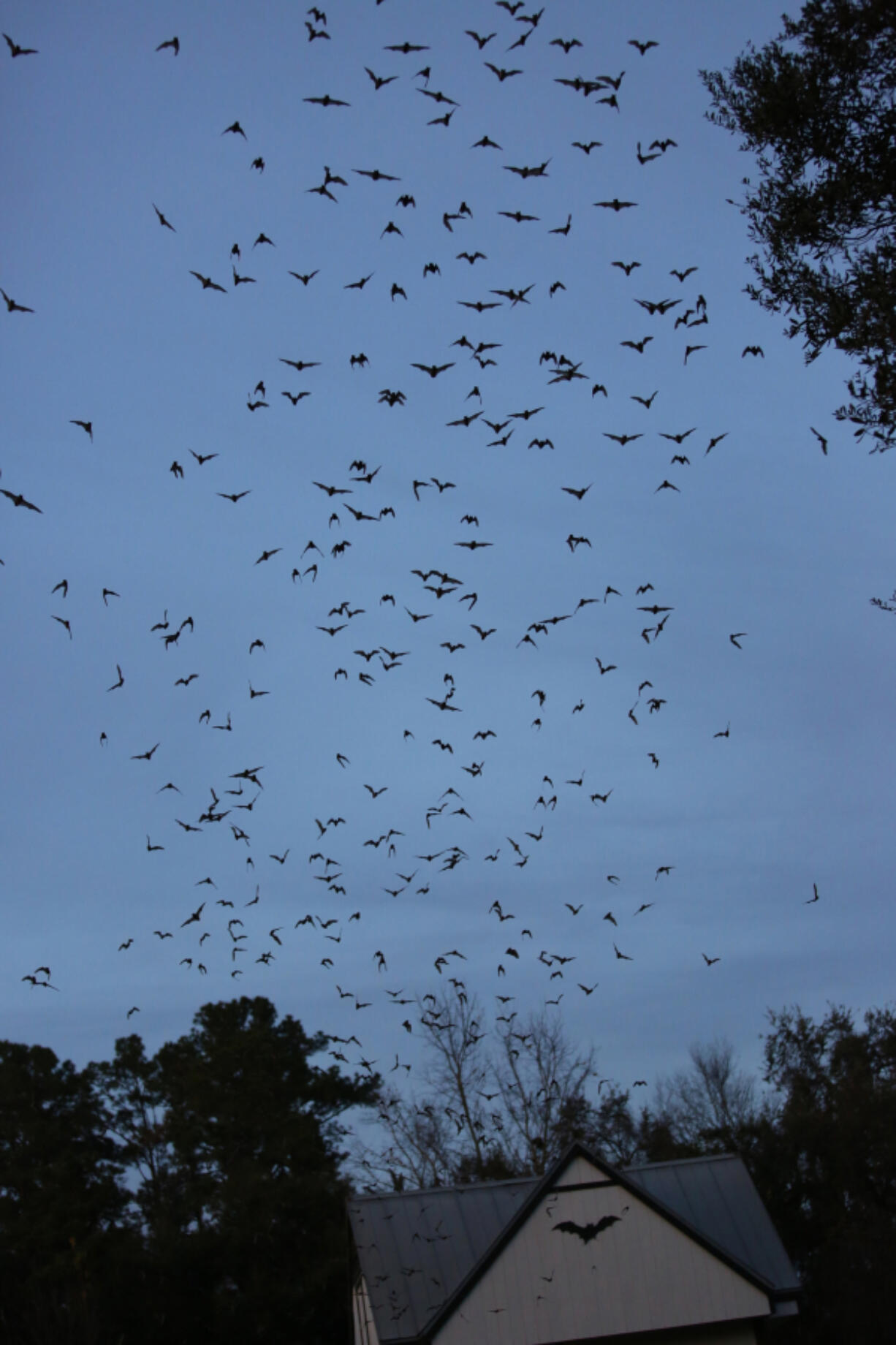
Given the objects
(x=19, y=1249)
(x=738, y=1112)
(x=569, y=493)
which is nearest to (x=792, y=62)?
(x=569, y=493)

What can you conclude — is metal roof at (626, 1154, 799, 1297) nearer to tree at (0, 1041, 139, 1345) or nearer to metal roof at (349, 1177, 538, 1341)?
metal roof at (349, 1177, 538, 1341)

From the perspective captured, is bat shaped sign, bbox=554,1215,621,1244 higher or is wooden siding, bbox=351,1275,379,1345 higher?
bat shaped sign, bbox=554,1215,621,1244

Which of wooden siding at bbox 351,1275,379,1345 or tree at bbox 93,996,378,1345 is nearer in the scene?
wooden siding at bbox 351,1275,379,1345

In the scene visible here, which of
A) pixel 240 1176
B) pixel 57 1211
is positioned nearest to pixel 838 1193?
pixel 240 1176

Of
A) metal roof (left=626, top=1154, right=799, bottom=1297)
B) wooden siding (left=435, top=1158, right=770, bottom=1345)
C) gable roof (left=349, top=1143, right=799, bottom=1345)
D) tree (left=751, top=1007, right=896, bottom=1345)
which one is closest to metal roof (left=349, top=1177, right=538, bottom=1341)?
gable roof (left=349, top=1143, right=799, bottom=1345)

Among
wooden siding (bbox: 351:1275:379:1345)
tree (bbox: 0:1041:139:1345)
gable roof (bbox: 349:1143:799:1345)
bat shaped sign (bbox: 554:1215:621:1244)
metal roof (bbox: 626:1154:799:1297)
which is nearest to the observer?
gable roof (bbox: 349:1143:799:1345)

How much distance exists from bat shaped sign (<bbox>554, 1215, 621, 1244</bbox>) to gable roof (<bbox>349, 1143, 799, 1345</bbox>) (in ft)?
2.46

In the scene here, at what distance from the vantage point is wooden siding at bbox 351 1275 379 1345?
29531 mm

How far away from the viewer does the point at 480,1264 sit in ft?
85.4

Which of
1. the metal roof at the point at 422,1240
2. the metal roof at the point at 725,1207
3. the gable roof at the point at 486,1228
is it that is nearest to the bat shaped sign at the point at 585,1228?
the gable roof at the point at 486,1228

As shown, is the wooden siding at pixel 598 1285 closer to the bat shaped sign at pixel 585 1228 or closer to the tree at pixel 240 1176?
the bat shaped sign at pixel 585 1228

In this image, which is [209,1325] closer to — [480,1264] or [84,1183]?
[84,1183]

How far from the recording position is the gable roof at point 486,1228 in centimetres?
2616

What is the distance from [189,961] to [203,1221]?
2518 cm
